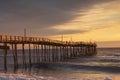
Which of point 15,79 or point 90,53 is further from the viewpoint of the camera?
point 90,53

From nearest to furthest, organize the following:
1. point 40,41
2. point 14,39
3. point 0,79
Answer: point 0,79 < point 14,39 < point 40,41

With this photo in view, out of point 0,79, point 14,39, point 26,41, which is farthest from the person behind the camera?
point 26,41

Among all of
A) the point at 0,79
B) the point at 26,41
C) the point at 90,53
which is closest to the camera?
the point at 0,79

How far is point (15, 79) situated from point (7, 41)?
20.7 m

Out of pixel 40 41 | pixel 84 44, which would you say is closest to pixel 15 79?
pixel 40 41

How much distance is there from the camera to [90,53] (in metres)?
97.6

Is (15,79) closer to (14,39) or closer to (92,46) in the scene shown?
(14,39)

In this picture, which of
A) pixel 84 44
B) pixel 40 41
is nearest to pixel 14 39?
pixel 40 41

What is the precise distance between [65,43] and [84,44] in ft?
50.3

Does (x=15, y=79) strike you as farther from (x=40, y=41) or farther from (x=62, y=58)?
(x=62, y=58)

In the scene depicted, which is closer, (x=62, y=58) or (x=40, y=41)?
(x=40, y=41)

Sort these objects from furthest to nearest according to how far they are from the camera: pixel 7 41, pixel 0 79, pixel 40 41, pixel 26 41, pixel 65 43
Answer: pixel 65 43 → pixel 40 41 → pixel 26 41 → pixel 7 41 → pixel 0 79

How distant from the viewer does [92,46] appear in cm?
9844

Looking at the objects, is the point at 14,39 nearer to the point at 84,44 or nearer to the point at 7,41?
the point at 7,41
